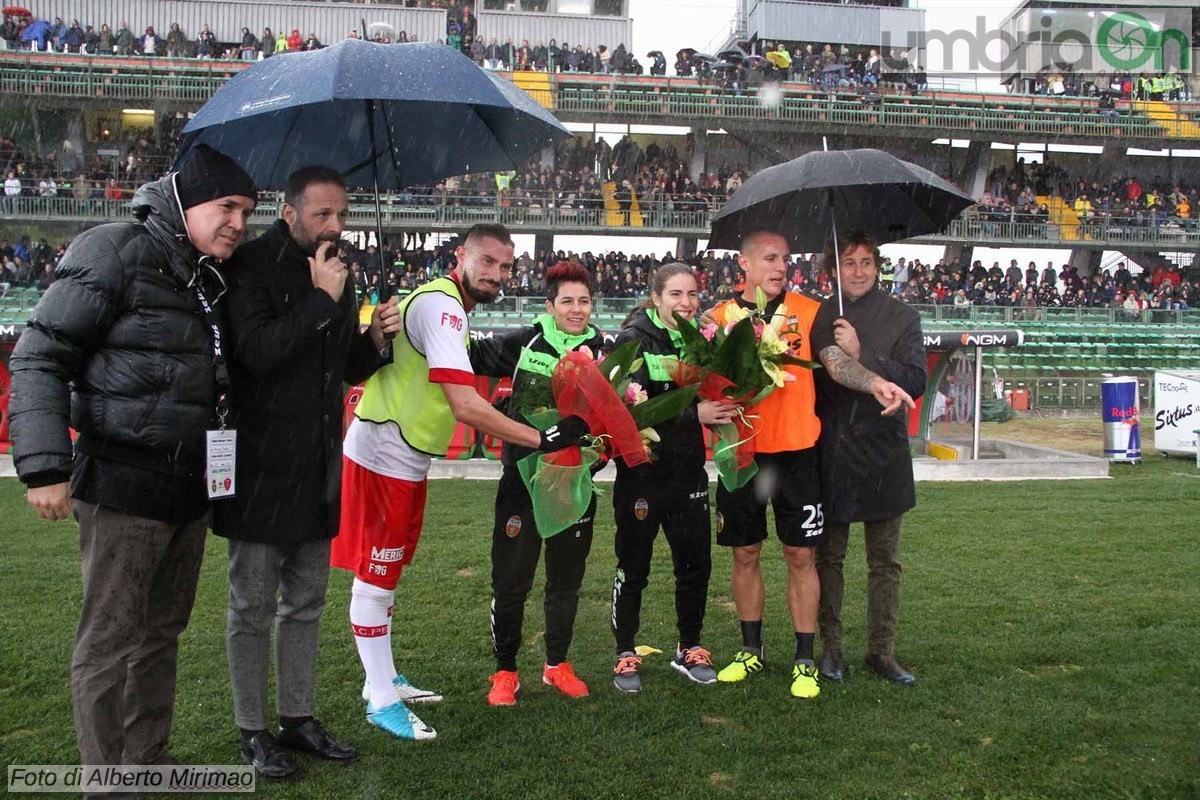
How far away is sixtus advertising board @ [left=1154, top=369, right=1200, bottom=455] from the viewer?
46.0 ft

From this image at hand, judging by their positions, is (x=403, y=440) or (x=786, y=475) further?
(x=786, y=475)

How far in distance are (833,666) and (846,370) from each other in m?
1.40

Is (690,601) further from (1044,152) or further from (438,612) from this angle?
(1044,152)

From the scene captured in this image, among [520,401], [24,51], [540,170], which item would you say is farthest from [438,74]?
[24,51]

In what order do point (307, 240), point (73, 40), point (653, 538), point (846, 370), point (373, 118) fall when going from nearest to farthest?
point (307, 240) < point (373, 118) < point (846, 370) < point (653, 538) < point (73, 40)

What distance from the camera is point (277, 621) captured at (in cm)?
390

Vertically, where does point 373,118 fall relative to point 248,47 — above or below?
below

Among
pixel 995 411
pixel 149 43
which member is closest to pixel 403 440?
pixel 995 411

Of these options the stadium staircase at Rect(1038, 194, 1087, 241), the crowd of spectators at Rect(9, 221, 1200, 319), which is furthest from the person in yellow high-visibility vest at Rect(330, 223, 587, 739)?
the stadium staircase at Rect(1038, 194, 1087, 241)

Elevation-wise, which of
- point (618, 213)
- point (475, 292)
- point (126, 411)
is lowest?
point (126, 411)

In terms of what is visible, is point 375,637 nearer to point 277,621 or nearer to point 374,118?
point 277,621

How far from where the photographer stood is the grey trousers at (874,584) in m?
4.80

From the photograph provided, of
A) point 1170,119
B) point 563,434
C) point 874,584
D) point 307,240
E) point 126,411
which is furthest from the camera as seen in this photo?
point 1170,119

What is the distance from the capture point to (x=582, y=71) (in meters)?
32.2
